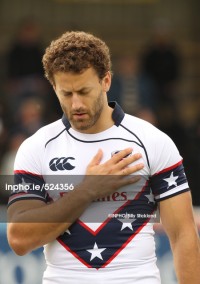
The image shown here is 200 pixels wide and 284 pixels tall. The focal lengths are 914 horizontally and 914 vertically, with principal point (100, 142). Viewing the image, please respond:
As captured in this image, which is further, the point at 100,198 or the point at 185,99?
the point at 185,99

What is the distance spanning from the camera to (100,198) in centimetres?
469

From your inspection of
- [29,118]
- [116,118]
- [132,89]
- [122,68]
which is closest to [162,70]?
[122,68]

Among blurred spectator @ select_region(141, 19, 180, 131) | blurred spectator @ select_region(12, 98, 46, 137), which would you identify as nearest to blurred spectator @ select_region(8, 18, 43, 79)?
blurred spectator @ select_region(12, 98, 46, 137)

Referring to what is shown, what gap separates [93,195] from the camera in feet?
15.2

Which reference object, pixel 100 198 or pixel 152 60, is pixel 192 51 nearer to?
pixel 152 60

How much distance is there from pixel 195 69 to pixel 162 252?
8.95 m

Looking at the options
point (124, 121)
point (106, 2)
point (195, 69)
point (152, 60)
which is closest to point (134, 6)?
point (106, 2)

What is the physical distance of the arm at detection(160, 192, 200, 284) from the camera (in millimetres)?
4672

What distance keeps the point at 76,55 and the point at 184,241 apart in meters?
1.10

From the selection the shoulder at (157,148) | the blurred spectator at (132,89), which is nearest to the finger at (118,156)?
the shoulder at (157,148)

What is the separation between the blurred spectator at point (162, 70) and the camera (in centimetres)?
1282

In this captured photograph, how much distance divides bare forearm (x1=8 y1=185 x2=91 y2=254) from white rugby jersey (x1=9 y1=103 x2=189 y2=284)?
0.07 m

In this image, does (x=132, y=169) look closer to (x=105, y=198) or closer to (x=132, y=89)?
(x=105, y=198)

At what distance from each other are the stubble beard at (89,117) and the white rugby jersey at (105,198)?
11cm
